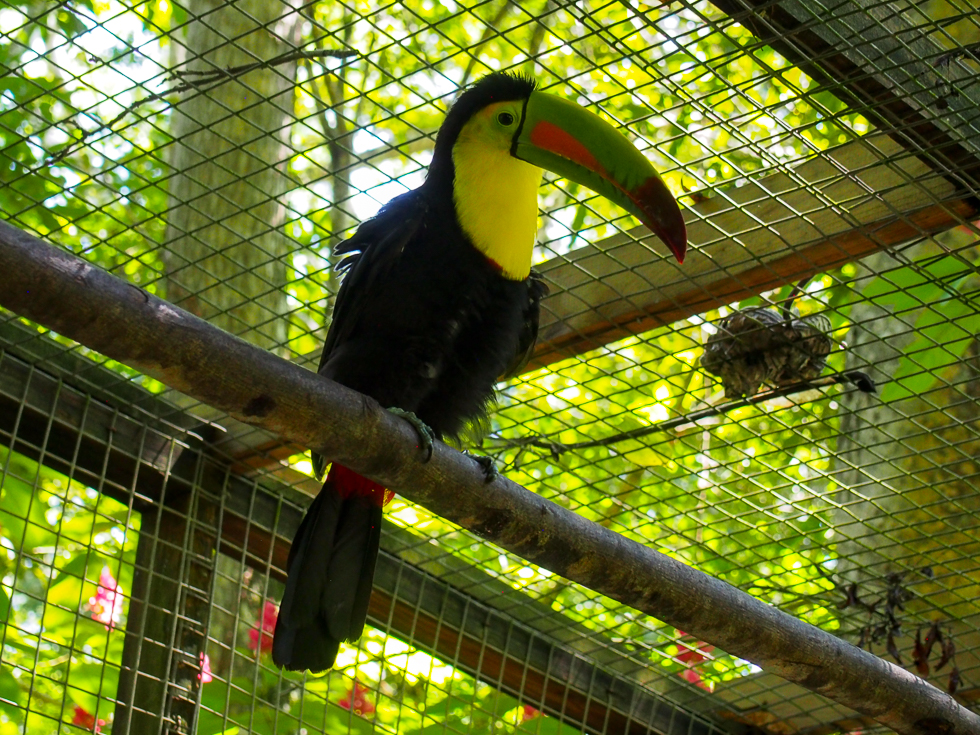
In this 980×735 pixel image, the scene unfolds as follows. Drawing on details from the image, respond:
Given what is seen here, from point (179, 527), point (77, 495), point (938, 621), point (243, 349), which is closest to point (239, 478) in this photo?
point (179, 527)

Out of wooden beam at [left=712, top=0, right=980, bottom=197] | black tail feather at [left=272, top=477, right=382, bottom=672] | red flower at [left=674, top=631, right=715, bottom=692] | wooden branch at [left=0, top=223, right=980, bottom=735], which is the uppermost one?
wooden beam at [left=712, top=0, right=980, bottom=197]


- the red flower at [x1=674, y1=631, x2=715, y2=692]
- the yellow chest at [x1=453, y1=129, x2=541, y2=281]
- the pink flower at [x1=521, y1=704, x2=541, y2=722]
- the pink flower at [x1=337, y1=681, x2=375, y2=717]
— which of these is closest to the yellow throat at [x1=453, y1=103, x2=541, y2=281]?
the yellow chest at [x1=453, y1=129, x2=541, y2=281]

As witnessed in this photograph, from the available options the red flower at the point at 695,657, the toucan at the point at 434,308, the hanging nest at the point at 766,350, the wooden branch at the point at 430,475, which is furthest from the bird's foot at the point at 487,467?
the red flower at the point at 695,657

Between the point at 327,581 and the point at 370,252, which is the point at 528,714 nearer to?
the point at 327,581

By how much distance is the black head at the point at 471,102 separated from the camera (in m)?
2.51

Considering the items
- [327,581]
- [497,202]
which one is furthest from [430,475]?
[497,202]

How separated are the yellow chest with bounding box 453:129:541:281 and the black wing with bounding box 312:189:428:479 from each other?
12 centimetres

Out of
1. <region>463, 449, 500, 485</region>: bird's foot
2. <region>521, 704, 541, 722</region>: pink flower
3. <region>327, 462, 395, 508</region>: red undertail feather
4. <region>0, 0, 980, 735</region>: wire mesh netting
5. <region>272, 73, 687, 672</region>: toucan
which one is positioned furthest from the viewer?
<region>521, 704, 541, 722</region>: pink flower

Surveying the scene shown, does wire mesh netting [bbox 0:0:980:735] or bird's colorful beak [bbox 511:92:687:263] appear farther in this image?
bird's colorful beak [bbox 511:92:687:263]

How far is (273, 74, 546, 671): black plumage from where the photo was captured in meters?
2.12

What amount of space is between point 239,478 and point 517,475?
1245 mm

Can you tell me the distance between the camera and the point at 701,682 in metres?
3.04

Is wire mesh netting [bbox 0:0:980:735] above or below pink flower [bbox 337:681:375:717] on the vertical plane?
above

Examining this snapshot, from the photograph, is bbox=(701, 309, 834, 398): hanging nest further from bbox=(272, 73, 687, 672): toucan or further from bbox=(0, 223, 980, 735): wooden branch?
bbox=(0, 223, 980, 735): wooden branch
